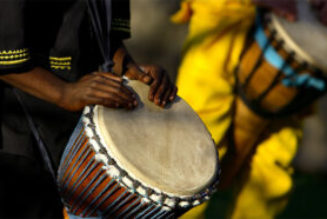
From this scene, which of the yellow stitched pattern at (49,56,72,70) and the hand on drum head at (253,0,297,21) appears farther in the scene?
the hand on drum head at (253,0,297,21)

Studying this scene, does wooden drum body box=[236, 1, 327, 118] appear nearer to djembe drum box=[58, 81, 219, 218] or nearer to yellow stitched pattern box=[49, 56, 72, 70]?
djembe drum box=[58, 81, 219, 218]

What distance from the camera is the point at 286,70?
6.29 feet

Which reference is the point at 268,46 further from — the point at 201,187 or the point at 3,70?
the point at 3,70

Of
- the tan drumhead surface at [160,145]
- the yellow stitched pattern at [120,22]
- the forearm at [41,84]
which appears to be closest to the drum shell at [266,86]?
the yellow stitched pattern at [120,22]

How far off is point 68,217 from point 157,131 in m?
0.42

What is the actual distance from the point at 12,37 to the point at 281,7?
120 centimetres

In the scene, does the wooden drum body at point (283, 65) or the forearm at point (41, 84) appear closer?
the forearm at point (41, 84)

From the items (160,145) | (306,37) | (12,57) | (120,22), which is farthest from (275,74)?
(12,57)

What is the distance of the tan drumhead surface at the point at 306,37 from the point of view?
1.86 meters

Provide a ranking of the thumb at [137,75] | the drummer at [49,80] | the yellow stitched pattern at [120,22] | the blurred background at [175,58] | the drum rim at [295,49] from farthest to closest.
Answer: the blurred background at [175,58], the drum rim at [295,49], the yellow stitched pattern at [120,22], the thumb at [137,75], the drummer at [49,80]

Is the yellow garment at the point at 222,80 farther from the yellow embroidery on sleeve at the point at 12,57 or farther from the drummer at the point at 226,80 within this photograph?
the yellow embroidery on sleeve at the point at 12,57

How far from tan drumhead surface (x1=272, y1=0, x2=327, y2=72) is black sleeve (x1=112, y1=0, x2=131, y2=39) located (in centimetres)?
65

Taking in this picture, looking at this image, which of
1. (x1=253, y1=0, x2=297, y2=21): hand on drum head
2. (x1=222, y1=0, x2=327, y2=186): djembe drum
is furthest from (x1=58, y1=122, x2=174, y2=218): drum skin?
(x1=253, y1=0, x2=297, y2=21): hand on drum head

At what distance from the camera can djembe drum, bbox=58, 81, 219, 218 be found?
1.14 m
